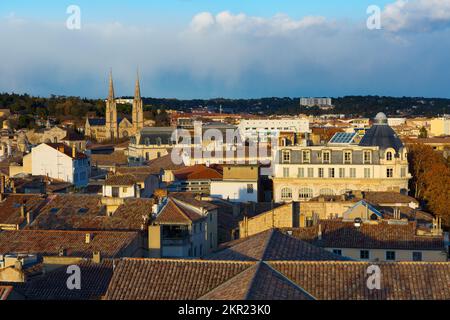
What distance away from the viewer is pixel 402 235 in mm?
32844

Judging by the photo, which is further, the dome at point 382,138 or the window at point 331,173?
the dome at point 382,138

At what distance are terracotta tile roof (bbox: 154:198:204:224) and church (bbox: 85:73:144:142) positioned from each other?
116264mm

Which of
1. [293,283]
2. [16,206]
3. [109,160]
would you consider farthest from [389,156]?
[109,160]

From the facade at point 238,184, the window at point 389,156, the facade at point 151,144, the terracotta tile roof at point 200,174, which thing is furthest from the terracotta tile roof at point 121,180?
the facade at point 151,144

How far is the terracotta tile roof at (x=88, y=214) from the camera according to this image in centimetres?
3694

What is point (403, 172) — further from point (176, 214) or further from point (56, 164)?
point (176, 214)

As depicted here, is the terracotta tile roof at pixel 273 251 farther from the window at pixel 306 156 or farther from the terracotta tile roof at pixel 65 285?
the window at pixel 306 156

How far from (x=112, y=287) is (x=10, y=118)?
478ft

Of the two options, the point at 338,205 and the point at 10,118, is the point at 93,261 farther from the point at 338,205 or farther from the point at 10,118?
the point at 10,118

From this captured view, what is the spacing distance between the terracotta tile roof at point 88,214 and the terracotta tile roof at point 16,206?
23.2 inches

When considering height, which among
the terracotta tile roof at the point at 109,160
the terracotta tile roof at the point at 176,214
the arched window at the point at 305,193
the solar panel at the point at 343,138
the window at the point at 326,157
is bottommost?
the terracotta tile roof at the point at 109,160

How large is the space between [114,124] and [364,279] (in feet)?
456

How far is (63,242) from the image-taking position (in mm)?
32031
